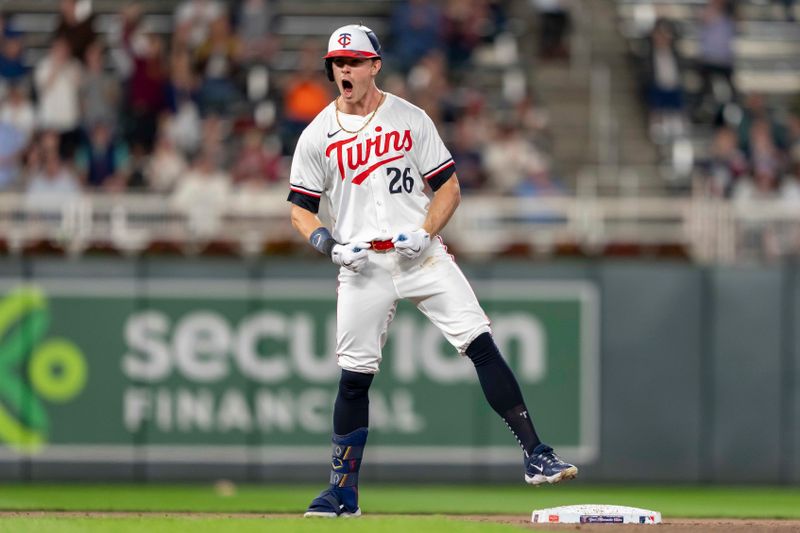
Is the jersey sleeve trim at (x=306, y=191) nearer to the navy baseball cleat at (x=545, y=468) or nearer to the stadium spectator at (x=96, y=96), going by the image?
the navy baseball cleat at (x=545, y=468)

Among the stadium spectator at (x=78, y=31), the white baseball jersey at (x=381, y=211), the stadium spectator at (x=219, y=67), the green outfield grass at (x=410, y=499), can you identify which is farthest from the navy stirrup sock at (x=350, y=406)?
the stadium spectator at (x=78, y=31)

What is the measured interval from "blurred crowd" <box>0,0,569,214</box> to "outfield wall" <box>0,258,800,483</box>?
1.06m

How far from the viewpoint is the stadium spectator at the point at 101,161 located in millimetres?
15656

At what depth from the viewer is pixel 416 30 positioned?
17953 millimetres

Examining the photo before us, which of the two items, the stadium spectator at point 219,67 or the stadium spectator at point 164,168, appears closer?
the stadium spectator at point 164,168

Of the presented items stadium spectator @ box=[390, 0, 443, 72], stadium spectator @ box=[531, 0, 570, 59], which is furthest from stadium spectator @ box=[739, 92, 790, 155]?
stadium spectator @ box=[390, 0, 443, 72]

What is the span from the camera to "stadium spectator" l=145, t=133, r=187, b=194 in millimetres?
15703

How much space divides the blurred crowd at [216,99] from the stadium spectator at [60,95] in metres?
0.01

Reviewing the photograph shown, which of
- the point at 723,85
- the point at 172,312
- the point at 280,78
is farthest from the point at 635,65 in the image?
the point at 172,312

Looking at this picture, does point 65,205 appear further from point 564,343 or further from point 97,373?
point 564,343

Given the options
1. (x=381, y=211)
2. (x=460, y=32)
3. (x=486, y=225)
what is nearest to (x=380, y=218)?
(x=381, y=211)

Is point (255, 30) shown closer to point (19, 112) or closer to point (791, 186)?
point (19, 112)

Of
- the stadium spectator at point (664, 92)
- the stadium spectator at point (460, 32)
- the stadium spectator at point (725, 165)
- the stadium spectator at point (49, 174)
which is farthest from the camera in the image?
the stadium spectator at point (664, 92)

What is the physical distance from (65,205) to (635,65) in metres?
7.66
